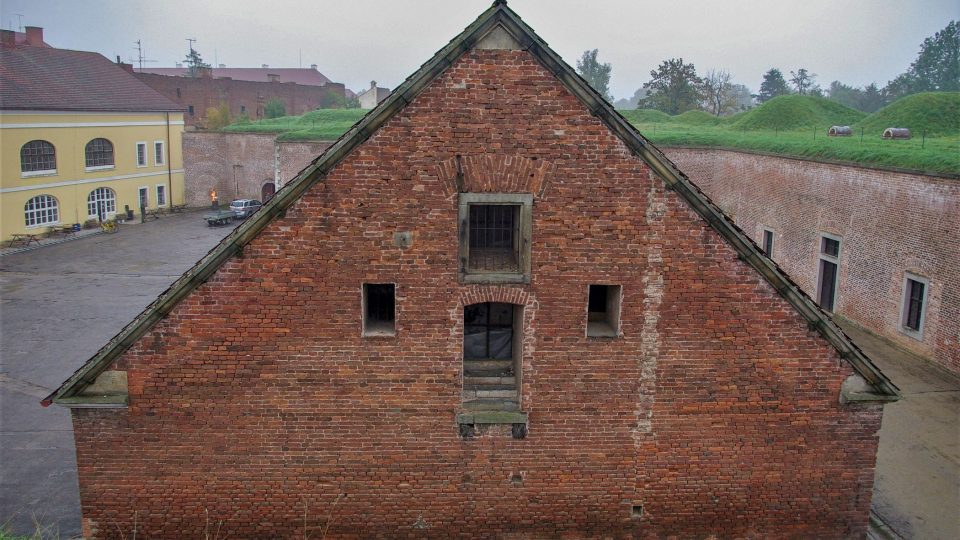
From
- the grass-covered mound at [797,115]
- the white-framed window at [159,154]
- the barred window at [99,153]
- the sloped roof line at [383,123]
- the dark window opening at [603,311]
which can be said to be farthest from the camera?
the white-framed window at [159,154]

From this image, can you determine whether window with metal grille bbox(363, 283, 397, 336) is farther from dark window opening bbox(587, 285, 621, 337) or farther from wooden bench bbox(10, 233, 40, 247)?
wooden bench bbox(10, 233, 40, 247)

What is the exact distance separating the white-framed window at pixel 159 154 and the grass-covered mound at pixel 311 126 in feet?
16.7

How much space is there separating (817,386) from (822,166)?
16162 millimetres

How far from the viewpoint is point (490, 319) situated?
977cm

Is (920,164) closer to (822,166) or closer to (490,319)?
(822,166)

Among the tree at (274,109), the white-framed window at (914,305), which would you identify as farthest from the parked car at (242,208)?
the white-framed window at (914,305)

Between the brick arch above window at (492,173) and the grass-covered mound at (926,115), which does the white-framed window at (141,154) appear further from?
the brick arch above window at (492,173)

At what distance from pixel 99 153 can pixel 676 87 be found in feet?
138

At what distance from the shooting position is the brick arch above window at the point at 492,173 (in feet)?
27.3

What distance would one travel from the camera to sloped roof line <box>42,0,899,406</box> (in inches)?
316

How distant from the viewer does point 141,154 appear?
42188 millimetres

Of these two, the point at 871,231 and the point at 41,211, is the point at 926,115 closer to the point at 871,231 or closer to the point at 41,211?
the point at 871,231

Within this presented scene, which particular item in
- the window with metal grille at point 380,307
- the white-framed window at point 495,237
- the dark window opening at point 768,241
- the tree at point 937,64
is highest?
the tree at point 937,64

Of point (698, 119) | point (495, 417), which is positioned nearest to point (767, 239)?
point (698, 119)
